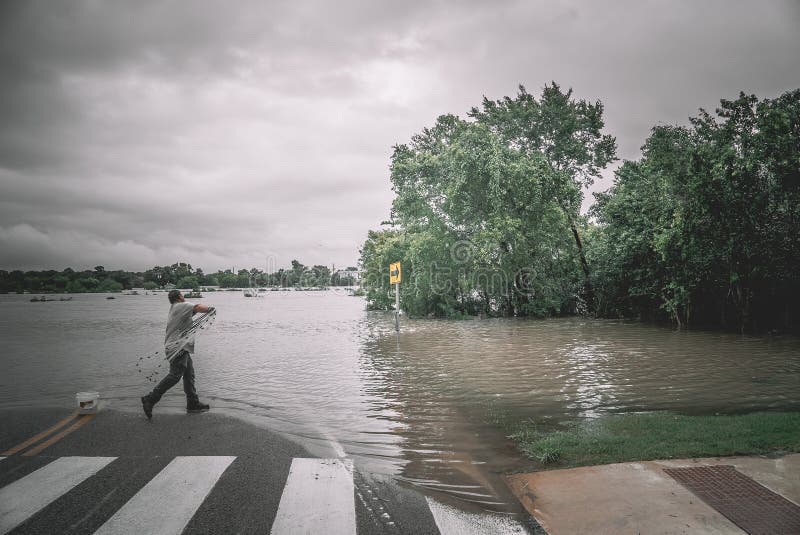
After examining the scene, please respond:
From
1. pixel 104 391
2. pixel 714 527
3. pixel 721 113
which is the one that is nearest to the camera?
pixel 714 527

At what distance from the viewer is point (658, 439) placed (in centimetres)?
580

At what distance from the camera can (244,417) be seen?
7816mm

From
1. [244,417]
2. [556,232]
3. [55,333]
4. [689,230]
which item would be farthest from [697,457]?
[55,333]

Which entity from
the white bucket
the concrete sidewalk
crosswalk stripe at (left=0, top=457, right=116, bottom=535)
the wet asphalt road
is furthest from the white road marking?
the white bucket

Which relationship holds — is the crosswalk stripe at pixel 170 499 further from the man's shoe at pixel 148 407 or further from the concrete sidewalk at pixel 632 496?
the concrete sidewalk at pixel 632 496

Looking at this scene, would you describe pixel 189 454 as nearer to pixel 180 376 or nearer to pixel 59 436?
pixel 59 436

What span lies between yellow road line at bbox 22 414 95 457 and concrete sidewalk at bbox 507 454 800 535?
18.6ft

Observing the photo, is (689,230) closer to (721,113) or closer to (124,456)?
(721,113)

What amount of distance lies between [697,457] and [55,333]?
29.5 metres

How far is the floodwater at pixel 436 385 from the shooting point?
6229 millimetres

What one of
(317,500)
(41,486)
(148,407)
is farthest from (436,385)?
(41,486)

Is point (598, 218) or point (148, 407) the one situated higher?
point (598, 218)

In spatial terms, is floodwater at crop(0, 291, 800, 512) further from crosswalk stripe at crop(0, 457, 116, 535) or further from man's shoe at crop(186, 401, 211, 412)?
crosswalk stripe at crop(0, 457, 116, 535)

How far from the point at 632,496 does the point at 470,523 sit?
151cm
